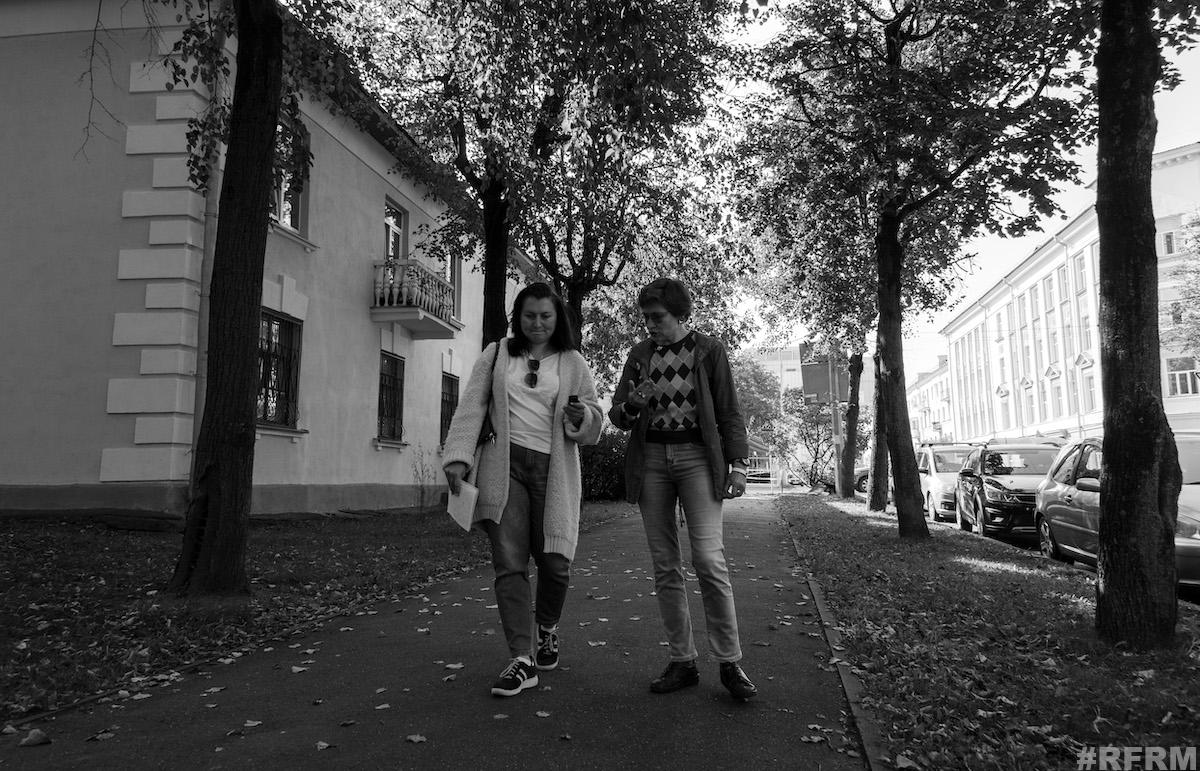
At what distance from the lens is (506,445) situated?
438 cm

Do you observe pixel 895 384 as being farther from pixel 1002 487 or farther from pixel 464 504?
pixel 464 504

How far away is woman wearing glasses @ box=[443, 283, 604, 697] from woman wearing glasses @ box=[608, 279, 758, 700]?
0.99 feet

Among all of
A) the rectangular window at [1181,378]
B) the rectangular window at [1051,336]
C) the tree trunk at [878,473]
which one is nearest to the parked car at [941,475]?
the tree trunk at [878,473]

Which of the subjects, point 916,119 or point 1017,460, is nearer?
point 916,119

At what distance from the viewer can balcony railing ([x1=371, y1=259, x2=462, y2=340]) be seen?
17375mm

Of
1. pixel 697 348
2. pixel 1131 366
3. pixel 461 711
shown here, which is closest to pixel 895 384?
pixel 1131 366

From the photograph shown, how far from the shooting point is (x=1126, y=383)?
5203 mm

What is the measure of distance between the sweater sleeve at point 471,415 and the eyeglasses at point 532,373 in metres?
0.18

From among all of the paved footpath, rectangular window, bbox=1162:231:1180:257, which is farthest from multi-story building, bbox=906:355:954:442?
the paved footpath

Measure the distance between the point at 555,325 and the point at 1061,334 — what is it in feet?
177

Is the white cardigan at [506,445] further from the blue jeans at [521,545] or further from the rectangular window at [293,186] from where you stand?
the rectangular window at [293,186]

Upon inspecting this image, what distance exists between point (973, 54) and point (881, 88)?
1173 millimetres

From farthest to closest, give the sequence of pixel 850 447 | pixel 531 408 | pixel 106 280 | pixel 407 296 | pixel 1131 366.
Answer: pixel 850 447
pixel 407 296
pixel 106 280
pixel 1131 366
pixel 531 408

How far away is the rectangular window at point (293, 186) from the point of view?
32.2ft
